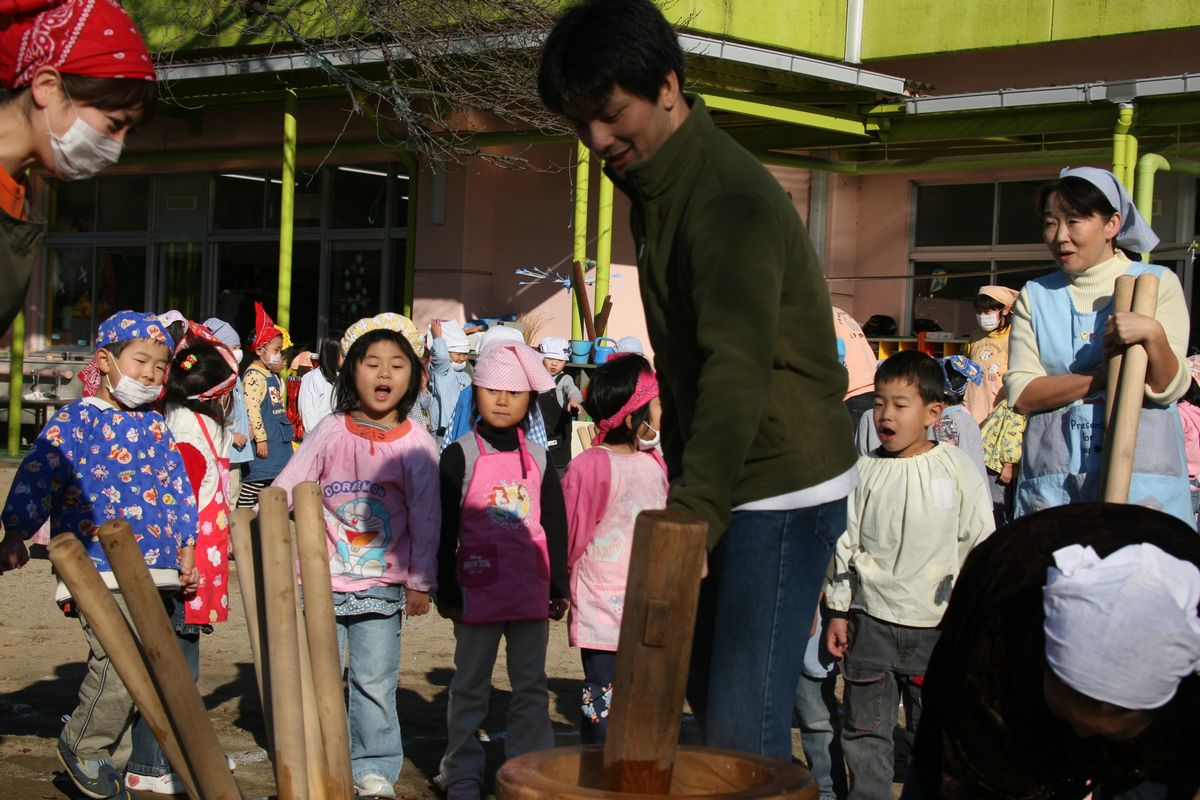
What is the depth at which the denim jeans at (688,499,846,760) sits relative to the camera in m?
2.86

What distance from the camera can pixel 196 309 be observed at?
61.4 ft

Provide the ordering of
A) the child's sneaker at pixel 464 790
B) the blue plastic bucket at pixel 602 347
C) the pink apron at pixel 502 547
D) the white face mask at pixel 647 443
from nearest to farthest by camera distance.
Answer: the child's sneaker at pixel 464 790 < the pink apron at pixel 502 547 < the white face mask at pixel 647 443 < the blue plastic bucket at pixel 602 347

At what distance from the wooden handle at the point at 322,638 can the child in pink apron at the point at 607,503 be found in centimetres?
217

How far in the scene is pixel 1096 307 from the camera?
4012mm

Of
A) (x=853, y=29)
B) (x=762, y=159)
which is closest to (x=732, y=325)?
(x=762, y=159)

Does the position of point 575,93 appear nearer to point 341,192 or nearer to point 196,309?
point 341,192

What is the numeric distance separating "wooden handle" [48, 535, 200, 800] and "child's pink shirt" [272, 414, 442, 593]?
6.48 ft

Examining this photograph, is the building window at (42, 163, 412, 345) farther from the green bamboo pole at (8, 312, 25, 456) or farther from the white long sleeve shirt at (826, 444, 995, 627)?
the white long sleeve shirt at (826, 444, 995, 627)

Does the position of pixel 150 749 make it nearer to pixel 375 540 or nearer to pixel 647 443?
pixel 375 540

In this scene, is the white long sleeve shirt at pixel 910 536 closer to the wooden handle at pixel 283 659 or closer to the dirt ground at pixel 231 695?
the dirt ground at pixel 231 695

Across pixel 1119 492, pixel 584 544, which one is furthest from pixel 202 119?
pixel 1119 492

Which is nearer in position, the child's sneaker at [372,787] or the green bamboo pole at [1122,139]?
the child's sneaker at [372,787]

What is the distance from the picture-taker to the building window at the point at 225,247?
1692cm

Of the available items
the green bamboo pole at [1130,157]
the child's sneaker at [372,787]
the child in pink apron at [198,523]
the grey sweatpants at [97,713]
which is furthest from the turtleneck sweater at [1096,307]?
the green bamboo pole at [1130,157]
